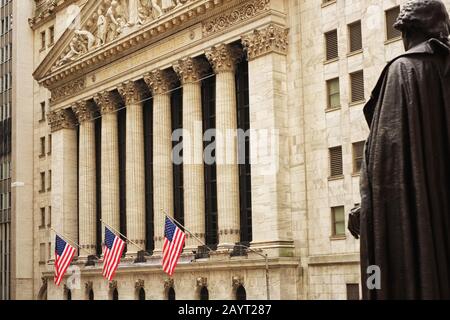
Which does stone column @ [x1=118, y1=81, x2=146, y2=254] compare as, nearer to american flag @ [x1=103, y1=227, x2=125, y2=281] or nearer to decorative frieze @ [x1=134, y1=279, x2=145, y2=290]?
decorative frieze @ [x1=134, y1=279, x2=145, y2=290]

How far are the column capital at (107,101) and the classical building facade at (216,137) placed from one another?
4.8 inches

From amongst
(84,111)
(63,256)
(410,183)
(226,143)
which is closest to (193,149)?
(226,143)

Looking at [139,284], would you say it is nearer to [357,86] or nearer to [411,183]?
[357,86]

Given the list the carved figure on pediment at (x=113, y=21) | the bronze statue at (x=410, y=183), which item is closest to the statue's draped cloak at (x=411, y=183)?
the bronze statue at (x=410, y=183)

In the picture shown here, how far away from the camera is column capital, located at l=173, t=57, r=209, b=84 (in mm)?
48156

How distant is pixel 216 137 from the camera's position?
150ft

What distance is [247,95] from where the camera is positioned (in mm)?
46469

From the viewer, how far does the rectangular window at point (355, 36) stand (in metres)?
39.7

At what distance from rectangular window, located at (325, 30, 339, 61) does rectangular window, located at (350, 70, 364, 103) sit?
1.66 meters

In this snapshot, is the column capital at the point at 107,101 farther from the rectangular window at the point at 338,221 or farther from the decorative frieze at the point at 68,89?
the rectangular window at the point at 338,221

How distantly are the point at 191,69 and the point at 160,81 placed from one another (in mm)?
3566

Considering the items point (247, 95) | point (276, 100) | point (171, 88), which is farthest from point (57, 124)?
point (276, 100)

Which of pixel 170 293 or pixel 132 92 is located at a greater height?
pixel 132 92
